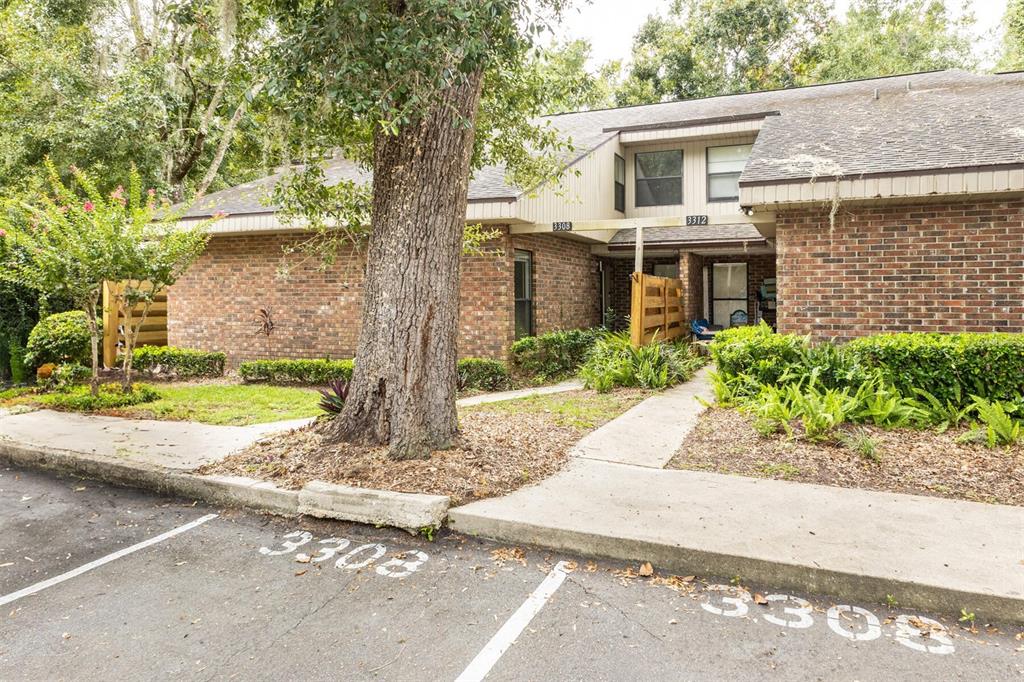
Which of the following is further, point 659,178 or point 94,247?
point 659,178

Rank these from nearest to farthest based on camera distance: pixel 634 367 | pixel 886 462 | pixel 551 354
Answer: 1. pixel 886 462
2. pixel 634 367
3. pixel 551 354

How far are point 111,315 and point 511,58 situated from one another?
38.2 ft

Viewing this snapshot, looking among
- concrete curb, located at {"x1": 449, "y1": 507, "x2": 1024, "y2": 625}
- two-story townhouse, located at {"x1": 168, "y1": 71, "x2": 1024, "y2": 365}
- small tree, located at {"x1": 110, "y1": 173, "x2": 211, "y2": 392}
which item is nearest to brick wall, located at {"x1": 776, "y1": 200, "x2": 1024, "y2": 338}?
two-story townhouse, located at {"x1": 168, "y1": 71, "x2": 1024, "y2": 365}

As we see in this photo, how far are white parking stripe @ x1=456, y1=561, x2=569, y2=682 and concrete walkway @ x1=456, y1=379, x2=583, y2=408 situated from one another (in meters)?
5.24

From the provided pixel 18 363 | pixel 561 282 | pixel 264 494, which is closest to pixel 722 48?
pixel 561 282

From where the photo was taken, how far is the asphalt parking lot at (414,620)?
290cm

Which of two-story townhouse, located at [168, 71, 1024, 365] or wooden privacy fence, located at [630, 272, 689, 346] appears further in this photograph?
wooden privacy fence, located at [630, 272, 689, 346]

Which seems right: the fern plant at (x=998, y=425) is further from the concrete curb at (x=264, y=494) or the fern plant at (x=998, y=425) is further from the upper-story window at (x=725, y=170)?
the upper-story window at (x=725, y=170)

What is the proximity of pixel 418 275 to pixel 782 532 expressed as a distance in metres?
3.29

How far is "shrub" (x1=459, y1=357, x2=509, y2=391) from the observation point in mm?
10836

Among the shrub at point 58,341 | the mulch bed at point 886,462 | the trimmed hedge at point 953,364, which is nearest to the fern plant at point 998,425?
the mulch bed at point 886,462

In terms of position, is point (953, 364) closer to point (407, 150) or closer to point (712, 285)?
point (407, 150)

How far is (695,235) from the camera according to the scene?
1505 centimetres

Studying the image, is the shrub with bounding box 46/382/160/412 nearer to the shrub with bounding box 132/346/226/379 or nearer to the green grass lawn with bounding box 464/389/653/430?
the shrub with bounding box 132/346/226/379
